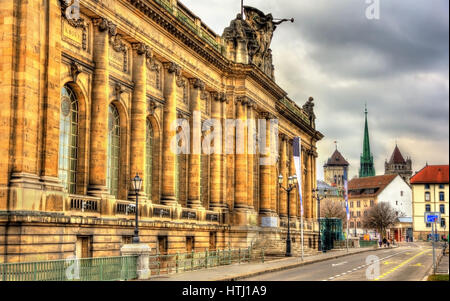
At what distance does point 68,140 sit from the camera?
30781 mm

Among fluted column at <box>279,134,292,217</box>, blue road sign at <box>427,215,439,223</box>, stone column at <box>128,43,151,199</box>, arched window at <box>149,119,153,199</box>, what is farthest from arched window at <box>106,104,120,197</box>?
fluted column at <box>279,134,292,217</box>

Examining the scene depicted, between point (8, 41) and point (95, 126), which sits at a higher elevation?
point (8, 41)

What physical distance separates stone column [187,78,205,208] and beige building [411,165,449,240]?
10465cm

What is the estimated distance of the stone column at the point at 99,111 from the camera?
103 feet

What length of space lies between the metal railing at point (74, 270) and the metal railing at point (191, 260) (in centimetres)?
283

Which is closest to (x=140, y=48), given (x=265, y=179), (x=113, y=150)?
(x=113, y=150)

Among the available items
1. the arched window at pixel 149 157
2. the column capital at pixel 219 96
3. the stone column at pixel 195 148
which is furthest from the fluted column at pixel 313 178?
the arched window at pixel 149 157

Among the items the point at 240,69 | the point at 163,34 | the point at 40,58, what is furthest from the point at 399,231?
the point at 40,58

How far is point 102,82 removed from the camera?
32125 millimetres

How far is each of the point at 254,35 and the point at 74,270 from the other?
35.9 meters

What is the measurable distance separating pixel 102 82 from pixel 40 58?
19.1ft

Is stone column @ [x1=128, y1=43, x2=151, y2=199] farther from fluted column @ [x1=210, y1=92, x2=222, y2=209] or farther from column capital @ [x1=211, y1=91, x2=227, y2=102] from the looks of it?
column capital @ [x1=211, y1=91, x2=227, y2=102]

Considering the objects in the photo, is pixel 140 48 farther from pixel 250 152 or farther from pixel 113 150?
pixel 250 152
